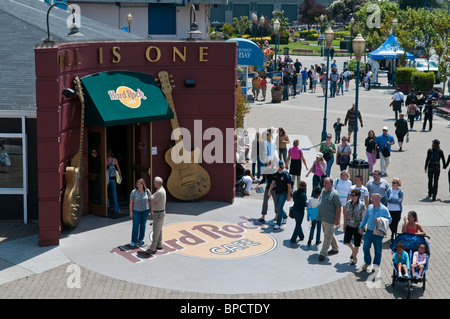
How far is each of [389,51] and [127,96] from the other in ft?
122

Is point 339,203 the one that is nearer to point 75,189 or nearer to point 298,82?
point 75,189

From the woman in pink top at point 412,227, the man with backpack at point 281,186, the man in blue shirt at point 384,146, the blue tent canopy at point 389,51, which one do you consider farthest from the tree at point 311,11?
the woman in pink top at point 412,227

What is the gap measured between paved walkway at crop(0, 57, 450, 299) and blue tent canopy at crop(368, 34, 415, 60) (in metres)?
31.6

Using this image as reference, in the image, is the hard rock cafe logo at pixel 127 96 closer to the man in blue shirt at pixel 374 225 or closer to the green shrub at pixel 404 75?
the man in blue shirt at pixel 374 225

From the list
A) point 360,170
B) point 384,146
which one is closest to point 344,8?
point 384,146

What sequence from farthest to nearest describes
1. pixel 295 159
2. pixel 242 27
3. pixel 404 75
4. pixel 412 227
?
pixel 242 27 < pixel 404 75 < pixel 295 159 < pixel 412 227

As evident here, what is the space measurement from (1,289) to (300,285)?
558 cm

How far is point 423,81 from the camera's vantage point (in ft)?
133

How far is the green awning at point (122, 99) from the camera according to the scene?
1582cm

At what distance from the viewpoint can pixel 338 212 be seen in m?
13.9

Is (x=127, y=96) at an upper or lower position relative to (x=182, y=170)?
upper

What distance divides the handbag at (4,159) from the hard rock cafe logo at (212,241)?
3.78m

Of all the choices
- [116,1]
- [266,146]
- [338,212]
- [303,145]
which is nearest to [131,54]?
[266,146]
